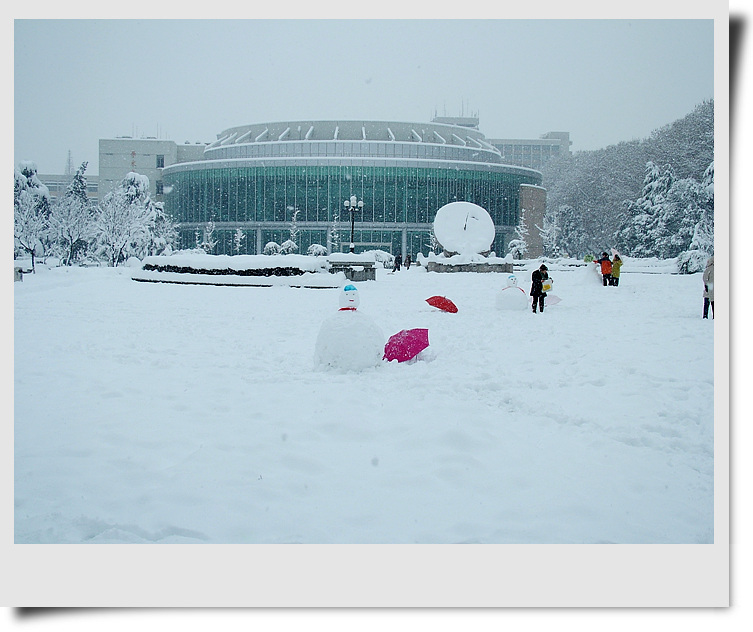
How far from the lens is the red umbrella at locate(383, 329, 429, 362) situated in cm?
800

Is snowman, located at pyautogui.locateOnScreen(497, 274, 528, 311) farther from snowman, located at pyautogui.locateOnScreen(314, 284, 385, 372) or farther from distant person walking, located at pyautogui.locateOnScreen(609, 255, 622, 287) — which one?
distant person walking, located at pyautogui.locateOnScreen(609, 255, 622, 287)

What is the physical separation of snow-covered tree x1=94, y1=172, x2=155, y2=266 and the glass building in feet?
83.5

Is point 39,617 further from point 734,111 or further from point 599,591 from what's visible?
point 734,111

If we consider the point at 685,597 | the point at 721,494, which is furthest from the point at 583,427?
the point at 685,597

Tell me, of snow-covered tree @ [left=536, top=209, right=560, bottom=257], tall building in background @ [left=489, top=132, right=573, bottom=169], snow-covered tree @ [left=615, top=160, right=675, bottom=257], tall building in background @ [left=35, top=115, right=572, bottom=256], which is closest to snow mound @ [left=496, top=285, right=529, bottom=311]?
snow-covered tree @ [left=615, top=160, right=675, bottom=257]

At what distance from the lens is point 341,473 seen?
14.3 ft

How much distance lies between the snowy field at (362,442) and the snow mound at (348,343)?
0.18m

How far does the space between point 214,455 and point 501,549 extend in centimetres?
216

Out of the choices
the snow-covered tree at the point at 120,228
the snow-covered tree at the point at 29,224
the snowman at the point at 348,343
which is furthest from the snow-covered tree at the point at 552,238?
the snowman at the point at 348,343

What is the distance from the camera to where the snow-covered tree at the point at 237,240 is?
6197cm

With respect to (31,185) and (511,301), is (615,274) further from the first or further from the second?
(31,185)

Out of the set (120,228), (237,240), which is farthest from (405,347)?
(237,240)

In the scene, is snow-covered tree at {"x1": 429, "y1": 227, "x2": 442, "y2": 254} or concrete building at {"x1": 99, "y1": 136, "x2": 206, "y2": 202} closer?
concrete building at {"x1": 99, "y1": 136, "x2": 206, "y2": 202}
